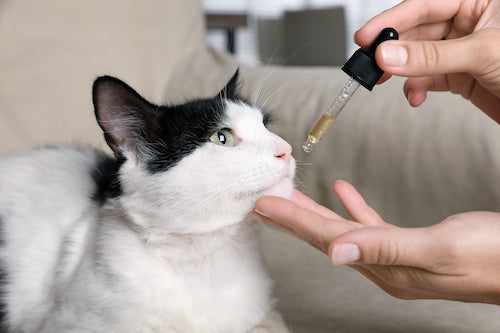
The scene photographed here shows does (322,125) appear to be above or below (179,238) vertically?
above

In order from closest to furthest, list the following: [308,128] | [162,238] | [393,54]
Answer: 1. [393,54]
2. [162,238]
3. [308,128]

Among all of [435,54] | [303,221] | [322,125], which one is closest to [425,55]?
[435,54]

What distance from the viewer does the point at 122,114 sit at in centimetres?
86

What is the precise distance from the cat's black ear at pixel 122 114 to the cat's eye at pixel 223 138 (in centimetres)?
12

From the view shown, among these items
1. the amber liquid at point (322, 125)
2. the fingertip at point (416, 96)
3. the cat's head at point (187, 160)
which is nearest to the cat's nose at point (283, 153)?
the cat's head at point (187, 160)

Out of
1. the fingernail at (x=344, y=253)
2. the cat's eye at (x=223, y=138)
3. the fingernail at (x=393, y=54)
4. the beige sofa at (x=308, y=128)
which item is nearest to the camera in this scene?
the fingernail at (x=344, y=253)

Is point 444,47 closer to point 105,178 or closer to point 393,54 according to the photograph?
point 393,54

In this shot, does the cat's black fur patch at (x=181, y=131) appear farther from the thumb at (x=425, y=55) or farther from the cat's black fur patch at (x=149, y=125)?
the thumb at (x=425, y=55)

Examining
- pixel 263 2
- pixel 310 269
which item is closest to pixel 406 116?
pixel 310 269

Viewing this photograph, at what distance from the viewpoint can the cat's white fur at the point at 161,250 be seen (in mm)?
812

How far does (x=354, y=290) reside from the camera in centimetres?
113

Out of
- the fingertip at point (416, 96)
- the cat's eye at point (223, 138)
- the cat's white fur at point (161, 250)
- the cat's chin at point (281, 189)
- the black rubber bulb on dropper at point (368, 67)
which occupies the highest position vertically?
the black rubber bulb on dropper at point (368, 67)

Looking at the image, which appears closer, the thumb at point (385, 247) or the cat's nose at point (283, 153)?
the thumb at point (385, 247)

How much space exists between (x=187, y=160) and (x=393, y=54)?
1.24ft
